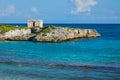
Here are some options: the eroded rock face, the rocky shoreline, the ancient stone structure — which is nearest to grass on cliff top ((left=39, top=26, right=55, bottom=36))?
the rocky shoreline

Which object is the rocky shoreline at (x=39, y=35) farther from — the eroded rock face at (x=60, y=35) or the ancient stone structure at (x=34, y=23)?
the ancient stone structure at (x=34, y=23)

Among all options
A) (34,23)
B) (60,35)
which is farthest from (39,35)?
(34,23)

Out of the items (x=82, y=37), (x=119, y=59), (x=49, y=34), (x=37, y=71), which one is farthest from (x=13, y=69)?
(x=82, y=37)

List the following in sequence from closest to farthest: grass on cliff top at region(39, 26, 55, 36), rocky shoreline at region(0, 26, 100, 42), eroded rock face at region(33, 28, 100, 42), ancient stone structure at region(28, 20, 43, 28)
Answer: eroded rock face at region(33, 28, 100, 42) < rocky shoreline at region(0, 26, 100, 42) < grass on cliff top at region(39, 26, 55, 36) < ancient stone structure at region(28, 20, 43, 28)

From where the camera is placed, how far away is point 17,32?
334 feet

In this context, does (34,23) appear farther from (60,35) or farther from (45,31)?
(60,35)

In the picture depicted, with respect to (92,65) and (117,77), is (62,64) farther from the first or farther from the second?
(117,77)

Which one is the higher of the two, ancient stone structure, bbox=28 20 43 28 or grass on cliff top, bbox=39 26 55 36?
ancient stone structure, bbox=28 20 43 28

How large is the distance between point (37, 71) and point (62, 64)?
6.93m

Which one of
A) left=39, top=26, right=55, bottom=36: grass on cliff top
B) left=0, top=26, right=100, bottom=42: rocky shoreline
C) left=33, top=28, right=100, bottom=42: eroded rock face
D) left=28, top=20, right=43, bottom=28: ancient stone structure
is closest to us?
left=33, top=28, right=100, bottom=42: eroded rock face

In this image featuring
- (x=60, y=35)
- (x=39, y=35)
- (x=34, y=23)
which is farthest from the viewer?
(x=34, y=23)

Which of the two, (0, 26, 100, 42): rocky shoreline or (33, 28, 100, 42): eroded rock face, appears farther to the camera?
(0, 26, 100, 42): rocky shoreline

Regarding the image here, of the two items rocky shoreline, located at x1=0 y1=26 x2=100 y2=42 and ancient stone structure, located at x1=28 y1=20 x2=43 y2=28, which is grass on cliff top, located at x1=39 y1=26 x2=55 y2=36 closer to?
rocky shoreline, located at x1=0 y1=26 x2=100 y2=42

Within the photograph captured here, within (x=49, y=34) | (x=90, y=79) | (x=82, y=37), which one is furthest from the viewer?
(x=82, y=37)
